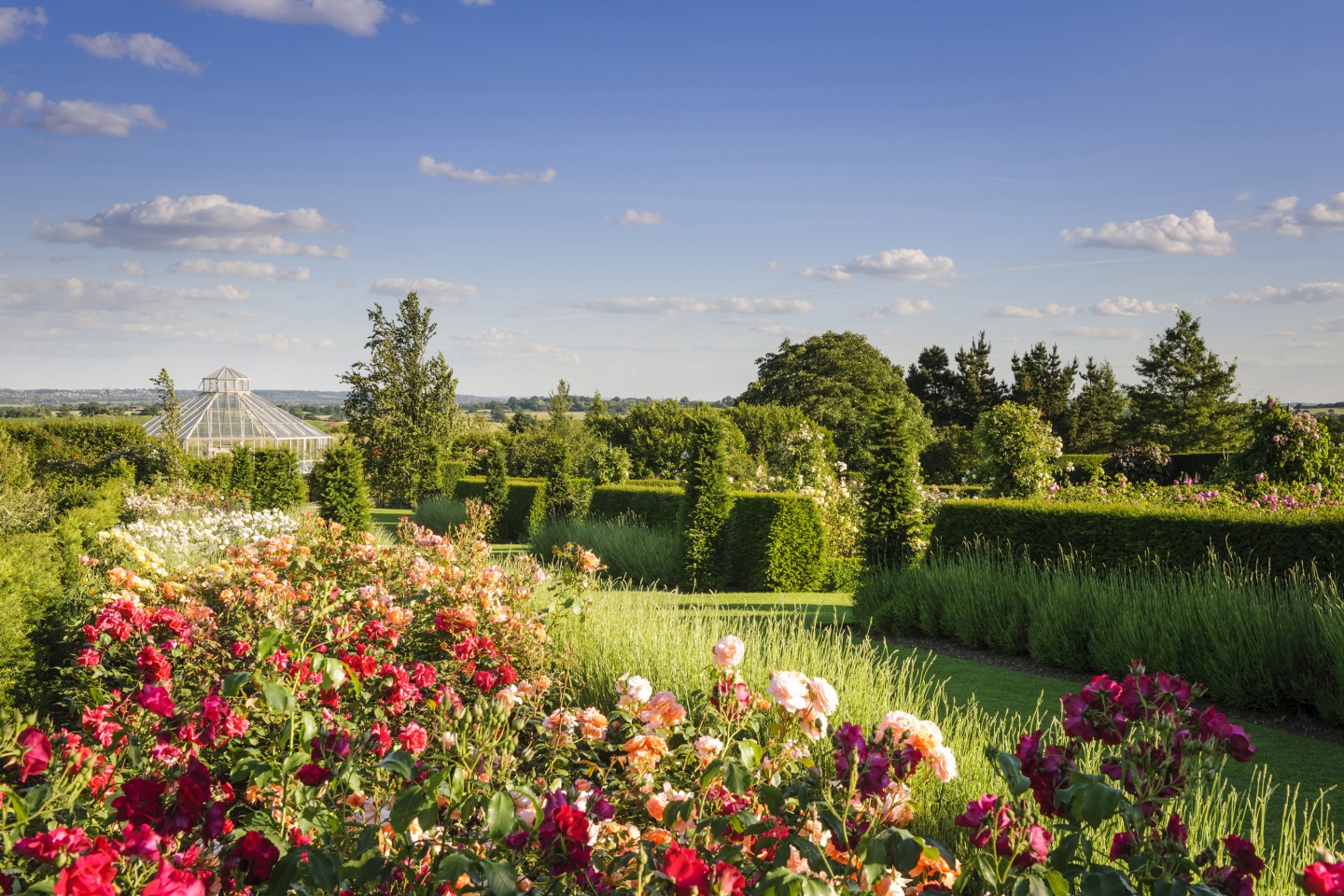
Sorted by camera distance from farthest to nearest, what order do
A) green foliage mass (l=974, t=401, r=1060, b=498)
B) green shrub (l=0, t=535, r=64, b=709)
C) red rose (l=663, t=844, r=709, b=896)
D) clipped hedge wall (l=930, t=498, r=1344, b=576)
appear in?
green foliage mass (l=974, t=401, r=1060, b=498) < clipped hedge wall (l=930, t=498, r=1344, b=576) < green shrub (l=0, t=535, r=64, b=709) < red rose (l=663, t=844, r=709, b=896)

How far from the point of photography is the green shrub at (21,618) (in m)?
4.51

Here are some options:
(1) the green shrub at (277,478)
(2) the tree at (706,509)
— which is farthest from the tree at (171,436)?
(2) the tree at (706,509)

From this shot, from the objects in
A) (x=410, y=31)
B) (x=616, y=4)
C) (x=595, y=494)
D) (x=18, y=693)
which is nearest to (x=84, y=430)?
(x=595, y=494)

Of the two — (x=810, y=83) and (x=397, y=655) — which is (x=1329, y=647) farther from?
(x=810, y=83)

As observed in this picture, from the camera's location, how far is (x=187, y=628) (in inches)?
172

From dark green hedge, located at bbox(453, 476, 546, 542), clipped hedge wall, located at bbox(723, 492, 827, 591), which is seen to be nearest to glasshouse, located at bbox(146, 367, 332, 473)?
dark green hedge, located at bbox(453, 476, 546, 542)

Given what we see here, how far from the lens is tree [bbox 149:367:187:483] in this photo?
2048cm

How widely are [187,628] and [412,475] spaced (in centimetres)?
2347

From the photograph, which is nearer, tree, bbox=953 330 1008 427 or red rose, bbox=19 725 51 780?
red rose, bbox=19 725 51 780

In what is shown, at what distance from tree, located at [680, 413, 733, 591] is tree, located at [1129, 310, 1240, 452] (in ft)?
97.0

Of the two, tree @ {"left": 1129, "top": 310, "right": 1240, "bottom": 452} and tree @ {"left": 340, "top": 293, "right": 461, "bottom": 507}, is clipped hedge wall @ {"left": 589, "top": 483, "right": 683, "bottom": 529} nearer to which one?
tree @ {"left": 340, "top": 293, "right": 461, "bottom": 507}

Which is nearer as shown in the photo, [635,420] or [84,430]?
[84,430]

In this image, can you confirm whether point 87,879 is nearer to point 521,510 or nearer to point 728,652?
point 728,652

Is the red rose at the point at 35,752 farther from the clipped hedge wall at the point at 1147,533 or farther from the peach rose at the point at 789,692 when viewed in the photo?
the clipped hedge wall at the point at 1147,533
